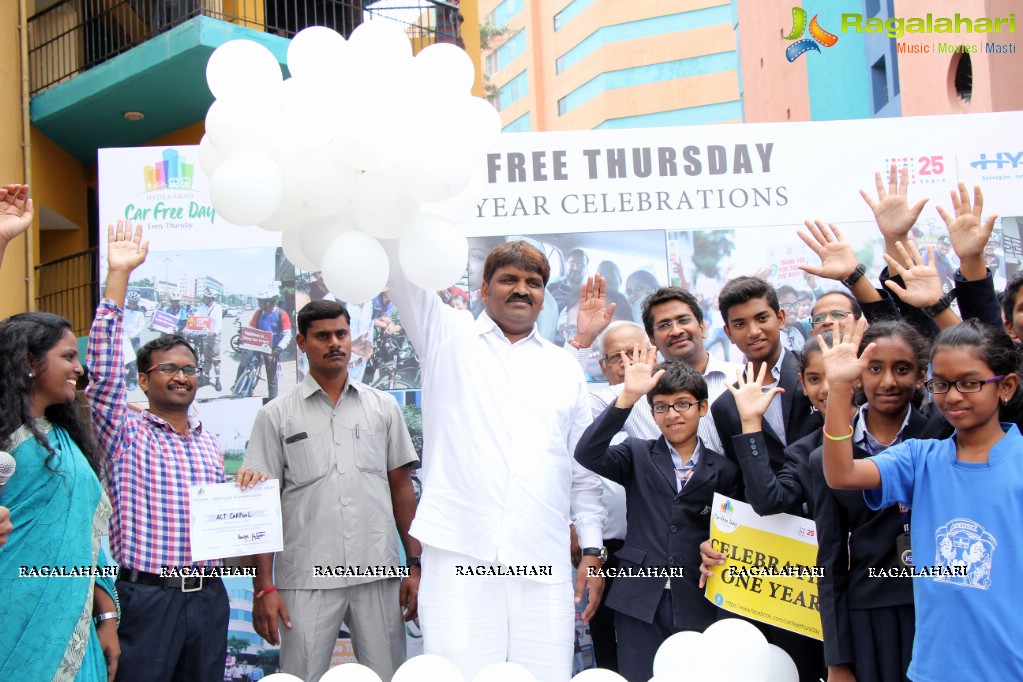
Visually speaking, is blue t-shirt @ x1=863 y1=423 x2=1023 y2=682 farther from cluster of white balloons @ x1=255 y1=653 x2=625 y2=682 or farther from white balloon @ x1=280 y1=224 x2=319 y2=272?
white balloon @ x1=280 y1=224 x2=319 y2=272

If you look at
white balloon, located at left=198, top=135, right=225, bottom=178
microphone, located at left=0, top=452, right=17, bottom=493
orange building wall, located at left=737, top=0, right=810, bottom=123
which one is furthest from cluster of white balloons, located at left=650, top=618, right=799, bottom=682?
orange building wall, located at left=737, top=0, right=810, bottom=123

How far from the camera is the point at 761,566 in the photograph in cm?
339

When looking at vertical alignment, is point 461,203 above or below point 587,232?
below

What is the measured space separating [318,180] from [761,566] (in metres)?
2.09

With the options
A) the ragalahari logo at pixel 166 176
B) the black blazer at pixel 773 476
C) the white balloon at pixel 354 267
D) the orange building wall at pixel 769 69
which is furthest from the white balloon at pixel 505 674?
the orange building wall at pixel 769 69

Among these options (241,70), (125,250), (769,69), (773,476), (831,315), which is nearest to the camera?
(241,70)

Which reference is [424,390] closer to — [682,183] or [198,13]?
[682,183]

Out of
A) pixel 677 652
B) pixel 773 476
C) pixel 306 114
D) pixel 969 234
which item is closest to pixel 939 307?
pixel 969 234

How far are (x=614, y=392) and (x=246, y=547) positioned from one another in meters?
1.70

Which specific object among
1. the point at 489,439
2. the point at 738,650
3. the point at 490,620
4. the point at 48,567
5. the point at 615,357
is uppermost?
the point at 615,357

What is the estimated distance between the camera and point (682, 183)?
17.2 feet

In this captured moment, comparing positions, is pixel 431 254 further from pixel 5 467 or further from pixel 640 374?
pixel 5 467

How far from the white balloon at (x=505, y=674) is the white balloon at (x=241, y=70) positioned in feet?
6.67

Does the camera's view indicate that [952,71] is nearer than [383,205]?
No
